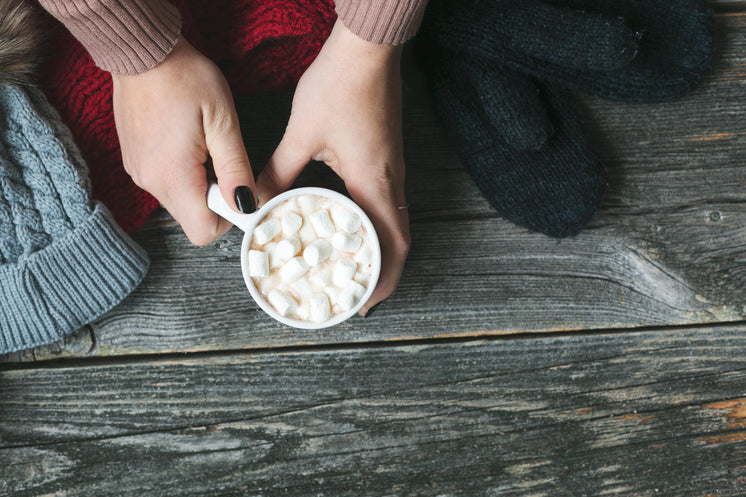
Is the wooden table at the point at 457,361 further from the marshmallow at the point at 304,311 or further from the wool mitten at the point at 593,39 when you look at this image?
the marshmallow at the point at 304,311

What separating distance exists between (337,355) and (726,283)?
529mm

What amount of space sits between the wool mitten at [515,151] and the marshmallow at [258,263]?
0.33m

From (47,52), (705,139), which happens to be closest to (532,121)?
(705,139)

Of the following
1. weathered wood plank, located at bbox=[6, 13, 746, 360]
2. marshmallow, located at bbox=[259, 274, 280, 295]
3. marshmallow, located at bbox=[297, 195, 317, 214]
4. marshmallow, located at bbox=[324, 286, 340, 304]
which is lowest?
weathered wood plank, located at bbox=[6, 13, 746, 360]

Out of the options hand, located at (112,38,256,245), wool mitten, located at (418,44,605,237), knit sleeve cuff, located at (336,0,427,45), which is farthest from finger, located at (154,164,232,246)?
wool mitten, located at (418,44,605,237)

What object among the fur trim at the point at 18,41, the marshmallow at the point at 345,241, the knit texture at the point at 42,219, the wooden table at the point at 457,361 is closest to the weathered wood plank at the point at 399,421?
the wooden table at the point at 457,361

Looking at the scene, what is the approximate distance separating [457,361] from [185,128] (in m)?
0.44

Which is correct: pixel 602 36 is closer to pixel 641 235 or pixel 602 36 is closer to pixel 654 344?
pixel 641 235

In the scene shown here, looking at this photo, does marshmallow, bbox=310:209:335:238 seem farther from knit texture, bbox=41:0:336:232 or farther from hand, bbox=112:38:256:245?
knit texture, bbox=41:0:336:232

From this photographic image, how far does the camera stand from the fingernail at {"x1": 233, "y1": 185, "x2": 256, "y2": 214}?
519 mm

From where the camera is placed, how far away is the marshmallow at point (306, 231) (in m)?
0.54

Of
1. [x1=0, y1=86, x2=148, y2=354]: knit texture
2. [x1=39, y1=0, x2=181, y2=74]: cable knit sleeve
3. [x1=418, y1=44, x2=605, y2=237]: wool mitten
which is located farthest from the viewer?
[x1=418, y1=44, x2=605, y2=237]: wool mitten

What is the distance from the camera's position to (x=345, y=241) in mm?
528

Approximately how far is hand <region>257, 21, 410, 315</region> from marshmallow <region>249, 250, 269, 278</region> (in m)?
0.09
